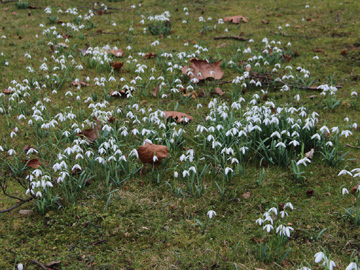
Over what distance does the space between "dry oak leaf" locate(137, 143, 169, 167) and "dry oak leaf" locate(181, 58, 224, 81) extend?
1958 millimetres

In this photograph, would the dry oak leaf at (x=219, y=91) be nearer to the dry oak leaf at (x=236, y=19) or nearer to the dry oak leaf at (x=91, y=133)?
the dry oak leaf at (x=91, y=133)

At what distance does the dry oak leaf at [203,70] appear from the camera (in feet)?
16.3

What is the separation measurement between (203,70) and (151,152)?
224 cm

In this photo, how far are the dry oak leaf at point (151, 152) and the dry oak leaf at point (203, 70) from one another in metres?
1.96

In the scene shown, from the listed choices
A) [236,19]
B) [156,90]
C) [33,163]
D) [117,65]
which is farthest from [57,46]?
[236,19]

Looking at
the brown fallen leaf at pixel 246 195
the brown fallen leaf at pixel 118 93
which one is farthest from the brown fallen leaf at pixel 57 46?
the brown fallen leaf at pixel 246 195

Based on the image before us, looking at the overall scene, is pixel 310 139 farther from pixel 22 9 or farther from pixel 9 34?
pixel 22 9

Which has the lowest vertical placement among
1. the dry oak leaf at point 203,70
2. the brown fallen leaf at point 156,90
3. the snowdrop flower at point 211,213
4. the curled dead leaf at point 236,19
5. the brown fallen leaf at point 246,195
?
the brown fallen leaf at point 246,195

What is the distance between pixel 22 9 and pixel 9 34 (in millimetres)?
2190

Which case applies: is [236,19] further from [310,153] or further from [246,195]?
[246,195]

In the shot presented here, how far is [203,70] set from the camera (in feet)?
16.7

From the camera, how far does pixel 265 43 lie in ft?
20.5

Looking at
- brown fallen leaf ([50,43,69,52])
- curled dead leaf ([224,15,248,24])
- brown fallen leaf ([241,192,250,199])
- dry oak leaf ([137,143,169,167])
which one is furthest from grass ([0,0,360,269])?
curled dead leaf ([224,15,248,24])

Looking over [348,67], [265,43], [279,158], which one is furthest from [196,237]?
[265,43]
